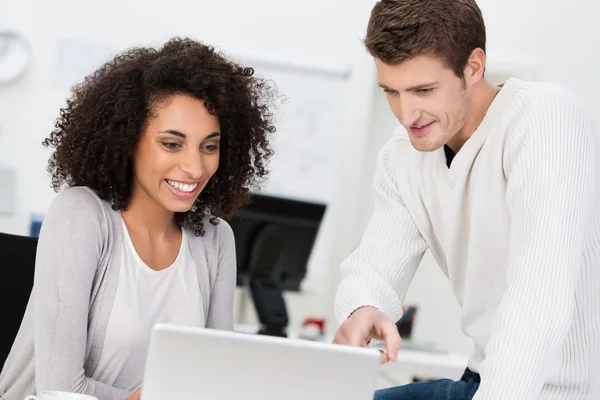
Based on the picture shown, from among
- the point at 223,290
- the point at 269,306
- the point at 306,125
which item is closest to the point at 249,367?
the point at 223,290

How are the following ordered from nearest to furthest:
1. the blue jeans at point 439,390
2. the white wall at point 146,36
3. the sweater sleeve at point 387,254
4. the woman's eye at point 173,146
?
the blue jeans at point 439,390 < the sweater sleeve at point 387,254 < the woman's eye at point 173,146 < the white wall at point 146,36

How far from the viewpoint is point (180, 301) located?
2.03 metres

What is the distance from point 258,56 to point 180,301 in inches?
130

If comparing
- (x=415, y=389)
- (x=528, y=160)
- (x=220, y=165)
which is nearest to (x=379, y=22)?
(x=528, y=160)

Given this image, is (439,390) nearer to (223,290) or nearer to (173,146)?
(223,290)

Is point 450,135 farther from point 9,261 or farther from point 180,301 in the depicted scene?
point 9,261

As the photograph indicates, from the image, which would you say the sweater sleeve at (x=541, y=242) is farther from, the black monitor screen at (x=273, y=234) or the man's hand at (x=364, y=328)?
the black monitor screen at (x=273, y=234)

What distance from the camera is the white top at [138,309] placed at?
1893mm

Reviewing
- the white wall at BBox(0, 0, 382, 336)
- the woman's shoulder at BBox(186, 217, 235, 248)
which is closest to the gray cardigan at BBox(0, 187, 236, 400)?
the woman's shoulder at BBox(186, 217, 235, 248)

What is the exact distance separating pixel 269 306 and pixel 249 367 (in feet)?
7.30

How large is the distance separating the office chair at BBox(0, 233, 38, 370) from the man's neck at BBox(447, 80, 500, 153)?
960 mm

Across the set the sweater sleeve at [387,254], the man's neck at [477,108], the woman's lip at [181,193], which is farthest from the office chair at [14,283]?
the man's neck at [477,108]

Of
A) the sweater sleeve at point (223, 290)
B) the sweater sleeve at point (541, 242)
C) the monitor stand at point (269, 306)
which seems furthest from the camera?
the monitor stand at point (269, 306)

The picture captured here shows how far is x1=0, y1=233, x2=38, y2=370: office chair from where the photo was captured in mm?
1939
